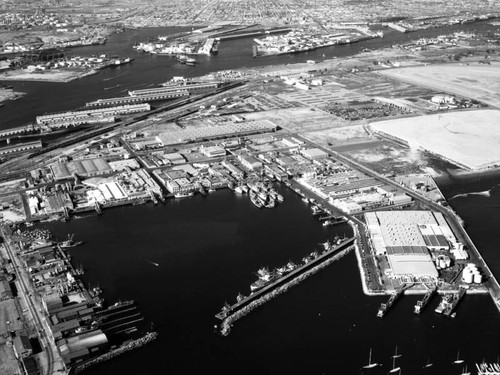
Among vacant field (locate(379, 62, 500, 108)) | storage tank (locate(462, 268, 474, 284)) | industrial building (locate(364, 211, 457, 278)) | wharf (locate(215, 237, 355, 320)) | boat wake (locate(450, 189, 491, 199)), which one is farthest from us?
vacant field (locate(379, 62, 500, 108))

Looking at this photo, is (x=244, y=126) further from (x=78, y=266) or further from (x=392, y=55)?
(x=392, y=55)

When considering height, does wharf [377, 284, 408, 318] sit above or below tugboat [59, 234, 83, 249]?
below

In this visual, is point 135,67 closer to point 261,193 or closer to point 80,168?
point 80,168

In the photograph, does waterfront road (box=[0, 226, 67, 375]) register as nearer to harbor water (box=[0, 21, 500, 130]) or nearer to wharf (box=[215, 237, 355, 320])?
wharf (box=[215, 237, 355, 320])

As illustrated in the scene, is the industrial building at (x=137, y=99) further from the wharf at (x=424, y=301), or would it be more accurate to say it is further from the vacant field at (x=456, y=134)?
the wharf at (x=424, y=301)

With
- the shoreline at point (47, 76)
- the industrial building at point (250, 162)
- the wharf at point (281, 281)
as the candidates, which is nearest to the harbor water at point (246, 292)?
the wharf at point (281, 281)

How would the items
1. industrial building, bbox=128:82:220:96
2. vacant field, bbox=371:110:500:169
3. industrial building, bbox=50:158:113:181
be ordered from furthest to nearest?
industrial building, bbox=128:82:220:96, vacant field, bbox=371:110:500:169, industrial building, bbox=50:158:113:181

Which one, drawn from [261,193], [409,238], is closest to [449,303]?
[409,238]

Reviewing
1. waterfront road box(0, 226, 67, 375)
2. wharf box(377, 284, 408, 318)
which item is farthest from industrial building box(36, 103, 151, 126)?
wharf box(377, 284, 408, 318)
